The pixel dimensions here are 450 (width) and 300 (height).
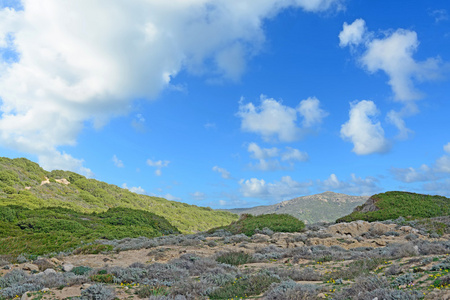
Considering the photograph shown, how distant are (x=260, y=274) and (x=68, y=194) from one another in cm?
5033

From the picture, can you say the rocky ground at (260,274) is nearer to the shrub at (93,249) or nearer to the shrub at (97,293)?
the shrub at (97,293)

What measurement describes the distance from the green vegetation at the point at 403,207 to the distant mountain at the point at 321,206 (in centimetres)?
3537

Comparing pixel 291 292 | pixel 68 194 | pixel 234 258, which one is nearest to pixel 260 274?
pixel 291 292

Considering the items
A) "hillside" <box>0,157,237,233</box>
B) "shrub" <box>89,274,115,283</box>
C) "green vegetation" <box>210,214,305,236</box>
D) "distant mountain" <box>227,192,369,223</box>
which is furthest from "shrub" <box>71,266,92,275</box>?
"distant mountain" <box>227,192,369,223</box>

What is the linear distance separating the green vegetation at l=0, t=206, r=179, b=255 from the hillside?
10.1 meters

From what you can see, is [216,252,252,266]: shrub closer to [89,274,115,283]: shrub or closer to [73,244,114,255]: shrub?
[89,274,115,283]: shrub

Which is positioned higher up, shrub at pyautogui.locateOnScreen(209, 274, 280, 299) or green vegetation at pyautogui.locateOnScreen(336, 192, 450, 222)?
green vegetation at pyautogui.locateOnScreen(336, 192, 450, 222)

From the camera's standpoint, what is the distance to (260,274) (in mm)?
9969

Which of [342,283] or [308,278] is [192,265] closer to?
[308,278]

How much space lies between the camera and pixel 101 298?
8234 millimetres

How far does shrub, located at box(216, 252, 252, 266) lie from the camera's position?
13750 millimetres

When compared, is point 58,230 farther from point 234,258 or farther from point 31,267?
point 234,258

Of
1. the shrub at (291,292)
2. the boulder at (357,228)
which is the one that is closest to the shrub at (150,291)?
the shrub at (291,292)

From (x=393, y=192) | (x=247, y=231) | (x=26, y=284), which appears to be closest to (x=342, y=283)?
(x=26, y=284)
